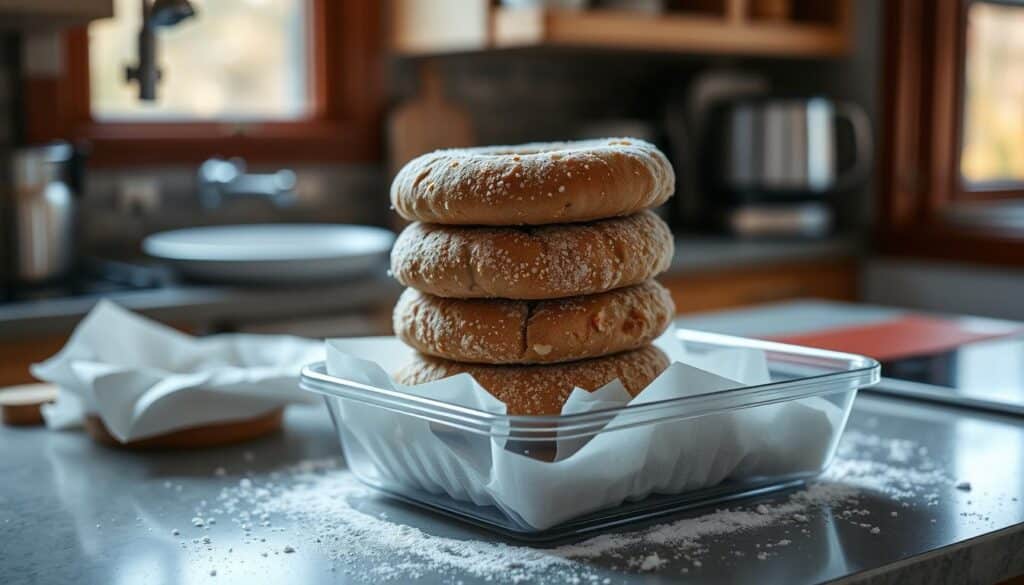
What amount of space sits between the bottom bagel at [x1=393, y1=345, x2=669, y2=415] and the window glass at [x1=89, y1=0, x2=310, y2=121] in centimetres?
184

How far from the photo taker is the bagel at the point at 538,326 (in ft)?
2.85

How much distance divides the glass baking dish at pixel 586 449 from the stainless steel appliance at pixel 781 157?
2.16 metres

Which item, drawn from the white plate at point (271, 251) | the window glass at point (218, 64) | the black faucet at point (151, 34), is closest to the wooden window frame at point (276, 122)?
the window glass at point (218, 64)

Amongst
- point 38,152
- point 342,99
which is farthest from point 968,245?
point 38,152

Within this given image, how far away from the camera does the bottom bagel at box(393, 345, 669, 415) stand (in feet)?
2.86

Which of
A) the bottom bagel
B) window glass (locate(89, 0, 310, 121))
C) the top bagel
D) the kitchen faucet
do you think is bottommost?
the bottom bagel

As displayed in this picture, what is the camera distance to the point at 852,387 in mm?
930

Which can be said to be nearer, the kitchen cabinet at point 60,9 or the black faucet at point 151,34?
the black faucet at point 151,34

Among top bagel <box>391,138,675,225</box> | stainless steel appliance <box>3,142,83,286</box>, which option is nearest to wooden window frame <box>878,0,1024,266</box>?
stainless steel appliance <box>3,142,83,286</box>

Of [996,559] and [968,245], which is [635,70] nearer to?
[968,245]

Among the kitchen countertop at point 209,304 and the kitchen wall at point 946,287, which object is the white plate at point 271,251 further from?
the kitchen wall at point 946,287

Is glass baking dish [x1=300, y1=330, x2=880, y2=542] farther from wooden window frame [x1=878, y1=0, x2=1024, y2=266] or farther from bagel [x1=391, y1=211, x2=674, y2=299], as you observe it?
wooden window frame [x1=878, y1=0, x2=1024, y2=266]

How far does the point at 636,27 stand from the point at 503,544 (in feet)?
7.07

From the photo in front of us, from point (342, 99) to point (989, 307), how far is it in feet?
5.30
